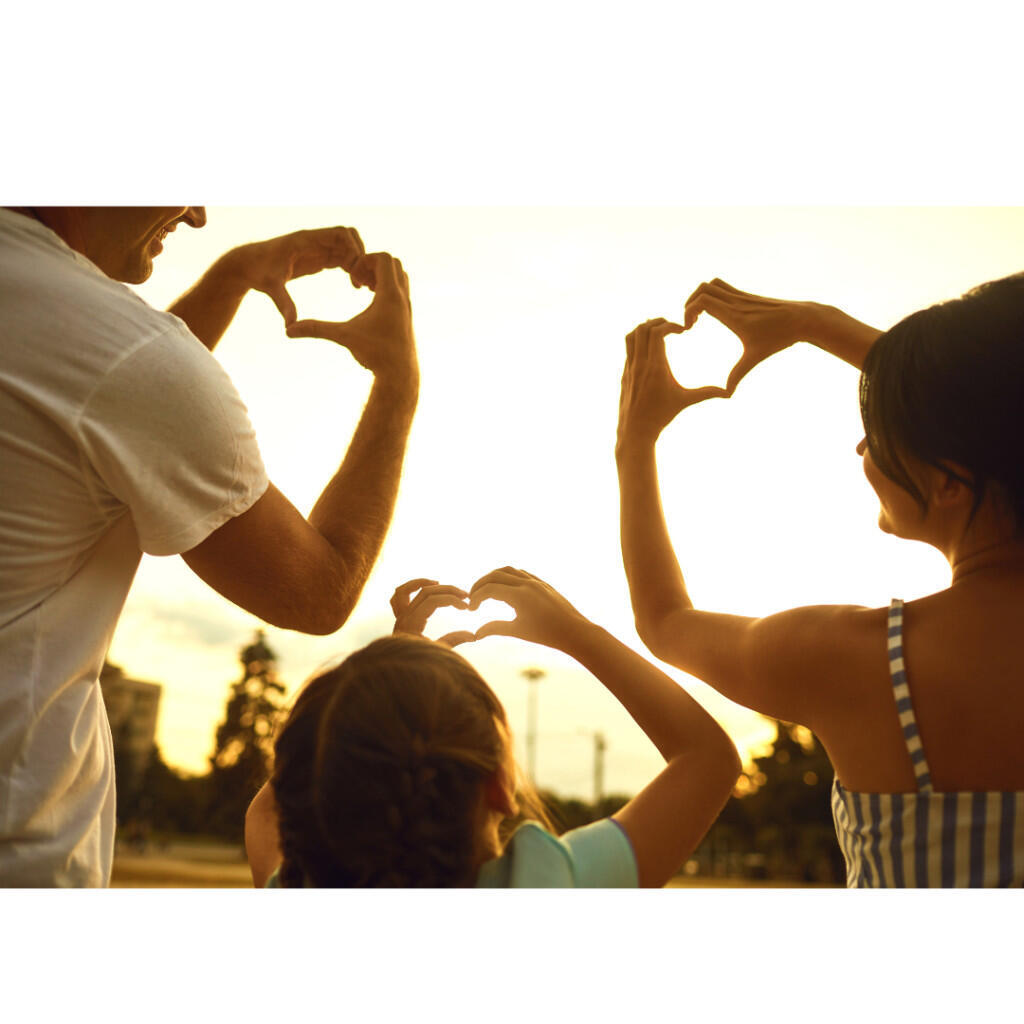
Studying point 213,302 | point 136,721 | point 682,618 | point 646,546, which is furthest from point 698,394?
point 136,721

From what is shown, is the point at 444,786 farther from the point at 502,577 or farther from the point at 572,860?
the point at 502,577

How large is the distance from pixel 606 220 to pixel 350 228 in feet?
2.25

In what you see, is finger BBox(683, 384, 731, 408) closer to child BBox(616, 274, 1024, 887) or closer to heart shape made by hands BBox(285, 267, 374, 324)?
child BBox(616, 274, 1024, 887)

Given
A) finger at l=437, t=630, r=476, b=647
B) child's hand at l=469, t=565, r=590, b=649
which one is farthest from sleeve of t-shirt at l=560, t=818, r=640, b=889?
finger at l=437, t=630, r=476, b=647

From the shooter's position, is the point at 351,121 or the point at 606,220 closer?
the point at 351,121

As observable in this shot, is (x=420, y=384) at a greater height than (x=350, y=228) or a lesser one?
lesser

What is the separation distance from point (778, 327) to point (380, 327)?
60 cm

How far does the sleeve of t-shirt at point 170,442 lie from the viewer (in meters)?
0.94

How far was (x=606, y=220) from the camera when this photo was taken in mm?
1923

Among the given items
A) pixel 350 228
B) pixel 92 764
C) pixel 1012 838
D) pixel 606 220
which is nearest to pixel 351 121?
pixel 350 228

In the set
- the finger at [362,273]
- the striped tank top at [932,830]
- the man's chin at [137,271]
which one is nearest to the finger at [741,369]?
the striped tank top at [932,830]

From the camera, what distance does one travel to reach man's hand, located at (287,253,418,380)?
1347 millimetres

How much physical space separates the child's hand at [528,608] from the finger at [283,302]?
46 cm

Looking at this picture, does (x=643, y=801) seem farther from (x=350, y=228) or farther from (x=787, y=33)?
(x=787, y=33)
